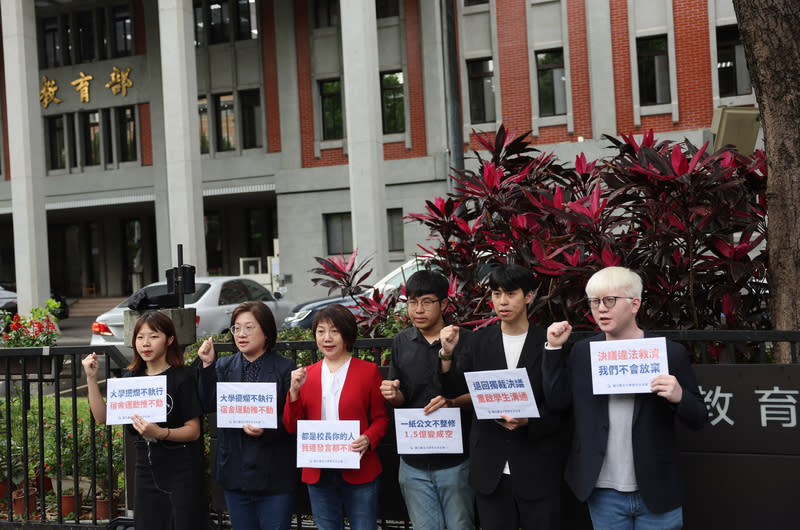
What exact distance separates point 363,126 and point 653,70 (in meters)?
9.25

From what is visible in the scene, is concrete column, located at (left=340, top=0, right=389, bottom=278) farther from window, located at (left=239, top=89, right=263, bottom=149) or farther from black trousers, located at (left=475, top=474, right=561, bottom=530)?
black trousers, located at (left=475, top=474, right=561, bottom=530)

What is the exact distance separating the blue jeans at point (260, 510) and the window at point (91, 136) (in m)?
27.9

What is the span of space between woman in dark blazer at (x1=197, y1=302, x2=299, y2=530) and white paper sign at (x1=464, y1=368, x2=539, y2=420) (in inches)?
47.2

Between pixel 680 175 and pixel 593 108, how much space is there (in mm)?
19646

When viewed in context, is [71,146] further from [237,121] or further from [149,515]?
[149,515]

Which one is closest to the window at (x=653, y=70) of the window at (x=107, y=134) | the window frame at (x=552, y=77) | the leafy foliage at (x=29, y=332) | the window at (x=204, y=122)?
the window frame at (x=552, y=77)

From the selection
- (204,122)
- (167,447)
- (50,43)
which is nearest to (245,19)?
(204,122)

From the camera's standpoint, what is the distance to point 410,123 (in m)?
24.8

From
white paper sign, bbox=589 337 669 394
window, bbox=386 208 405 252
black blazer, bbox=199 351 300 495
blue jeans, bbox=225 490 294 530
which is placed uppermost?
window, bbox=386 208 405 252

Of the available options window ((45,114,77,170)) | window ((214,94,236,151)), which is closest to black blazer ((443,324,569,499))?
window ((214,94,236,151))

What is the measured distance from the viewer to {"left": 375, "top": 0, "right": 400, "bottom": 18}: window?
24.9 m

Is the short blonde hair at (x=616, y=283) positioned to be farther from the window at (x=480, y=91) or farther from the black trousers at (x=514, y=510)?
the window at (x=480, y=91)

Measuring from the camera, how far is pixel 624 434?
11.4ft

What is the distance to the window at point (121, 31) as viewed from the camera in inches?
1144
